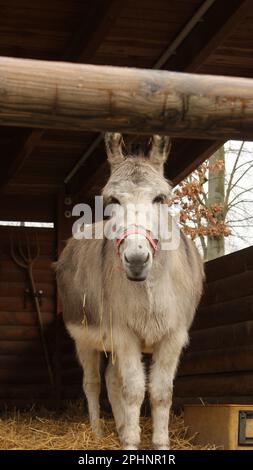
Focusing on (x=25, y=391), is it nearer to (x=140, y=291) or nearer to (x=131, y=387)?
(x=131, y=387)

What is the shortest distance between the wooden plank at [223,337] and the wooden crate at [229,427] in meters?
1.32

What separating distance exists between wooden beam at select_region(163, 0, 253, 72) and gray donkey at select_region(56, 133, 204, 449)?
104 cm

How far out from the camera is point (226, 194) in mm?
19016

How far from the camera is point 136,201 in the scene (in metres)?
5.10

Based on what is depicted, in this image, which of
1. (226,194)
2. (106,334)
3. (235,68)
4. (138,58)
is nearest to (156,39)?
(138,58)

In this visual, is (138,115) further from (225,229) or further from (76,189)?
(225,229)

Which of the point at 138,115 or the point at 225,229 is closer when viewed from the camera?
the point at 138,115

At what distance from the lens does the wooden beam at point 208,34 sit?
5.84m

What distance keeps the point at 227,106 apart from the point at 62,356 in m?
6.16

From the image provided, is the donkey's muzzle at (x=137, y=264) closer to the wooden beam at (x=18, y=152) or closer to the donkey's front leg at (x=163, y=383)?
the donkey's front leg at (x=163, y=383)

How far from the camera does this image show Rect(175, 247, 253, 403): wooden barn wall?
6.93 meters

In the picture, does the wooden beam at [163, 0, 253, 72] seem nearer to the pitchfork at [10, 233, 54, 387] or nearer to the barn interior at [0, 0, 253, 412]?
the barn interior at [0, 0, 253, 412]

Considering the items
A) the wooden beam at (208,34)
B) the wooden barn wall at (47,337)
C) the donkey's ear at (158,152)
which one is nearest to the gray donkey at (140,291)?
the donkey's ear at (158,152)

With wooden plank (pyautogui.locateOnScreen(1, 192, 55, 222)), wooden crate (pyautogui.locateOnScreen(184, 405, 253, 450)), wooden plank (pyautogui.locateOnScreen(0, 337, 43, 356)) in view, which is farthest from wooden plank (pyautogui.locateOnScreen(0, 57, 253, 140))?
wooden plank (pyautogui.locateOnScreen(0, 337, 43, 356))
